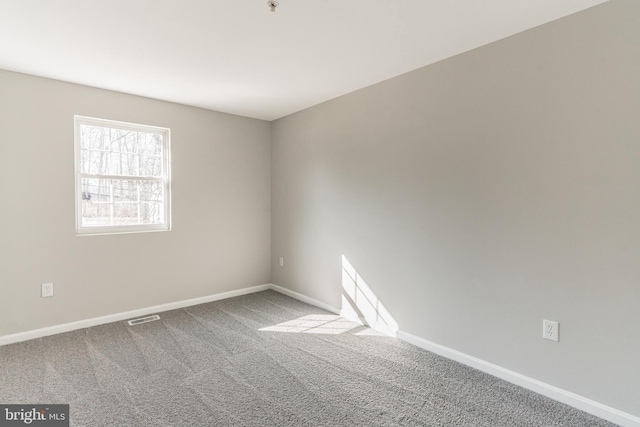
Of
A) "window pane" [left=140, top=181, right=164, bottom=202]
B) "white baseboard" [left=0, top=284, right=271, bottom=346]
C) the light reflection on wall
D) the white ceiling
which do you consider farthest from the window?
the light reflection on wall

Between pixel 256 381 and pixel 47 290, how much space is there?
227cm

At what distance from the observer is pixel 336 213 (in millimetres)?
3557

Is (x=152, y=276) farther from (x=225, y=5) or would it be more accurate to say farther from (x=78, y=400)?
(x=225, y=5)

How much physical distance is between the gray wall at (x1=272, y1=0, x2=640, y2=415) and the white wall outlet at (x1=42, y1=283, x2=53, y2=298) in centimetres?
291

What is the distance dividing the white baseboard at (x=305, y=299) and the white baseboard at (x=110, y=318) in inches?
12.6

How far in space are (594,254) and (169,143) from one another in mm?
3968

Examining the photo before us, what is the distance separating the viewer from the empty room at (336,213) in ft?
6.09

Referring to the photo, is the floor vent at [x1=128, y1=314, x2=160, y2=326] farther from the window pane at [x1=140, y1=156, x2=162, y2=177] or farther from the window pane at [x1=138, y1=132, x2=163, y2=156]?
the window pane at [x1=138, y1=132, x2=163, y2=156]

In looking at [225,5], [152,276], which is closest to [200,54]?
[225,5]

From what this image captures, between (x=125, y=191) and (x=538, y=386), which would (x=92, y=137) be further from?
(x=538, y=386)

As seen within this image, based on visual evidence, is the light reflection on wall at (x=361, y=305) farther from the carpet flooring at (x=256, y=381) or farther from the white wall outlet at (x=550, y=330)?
the white wall outlet at (x=550, y=330)

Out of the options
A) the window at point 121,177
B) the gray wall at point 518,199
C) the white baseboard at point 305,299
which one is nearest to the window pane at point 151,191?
the window at point 121,177

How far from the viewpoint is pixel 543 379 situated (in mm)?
2068

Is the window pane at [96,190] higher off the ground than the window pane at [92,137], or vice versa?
the window pane at [92,137]
